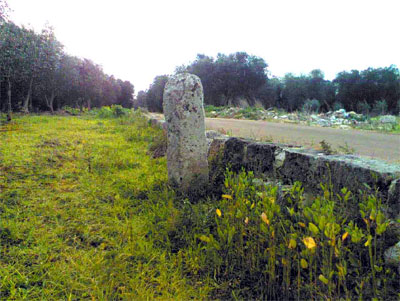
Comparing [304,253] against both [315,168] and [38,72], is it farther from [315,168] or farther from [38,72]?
[38,72]

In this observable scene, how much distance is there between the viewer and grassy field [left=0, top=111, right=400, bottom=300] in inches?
70.1

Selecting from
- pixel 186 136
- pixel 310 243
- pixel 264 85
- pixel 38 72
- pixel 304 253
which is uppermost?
pixel 264 85

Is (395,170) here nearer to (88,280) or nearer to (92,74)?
(88,280)

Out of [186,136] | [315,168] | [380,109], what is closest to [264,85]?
[380,109]

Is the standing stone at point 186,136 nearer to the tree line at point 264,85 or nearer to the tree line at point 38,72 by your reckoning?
the tree line at point 38,72

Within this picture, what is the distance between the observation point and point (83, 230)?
296 centimetres

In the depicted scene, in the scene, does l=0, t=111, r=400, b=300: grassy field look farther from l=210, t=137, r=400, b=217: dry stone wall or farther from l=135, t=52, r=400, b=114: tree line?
l=135, t=52, r=400, b=114: tree line

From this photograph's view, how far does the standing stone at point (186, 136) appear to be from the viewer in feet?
12.0

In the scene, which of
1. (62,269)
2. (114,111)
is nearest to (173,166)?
(62,269)

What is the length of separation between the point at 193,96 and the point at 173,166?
98cm

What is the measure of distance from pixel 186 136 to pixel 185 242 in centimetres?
145

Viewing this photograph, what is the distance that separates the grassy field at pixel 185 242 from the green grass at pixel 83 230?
1 centimetres

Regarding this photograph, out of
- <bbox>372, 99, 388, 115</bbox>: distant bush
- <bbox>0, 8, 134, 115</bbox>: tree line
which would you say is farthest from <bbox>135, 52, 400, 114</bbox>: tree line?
<bbox>0, 8, 134, 115</bbox>: tree line

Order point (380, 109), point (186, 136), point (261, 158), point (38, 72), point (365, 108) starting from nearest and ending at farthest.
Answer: point (261, 158)
point (186, 136)
point (38, 72)
point (380, 109)
point (365, 108)
